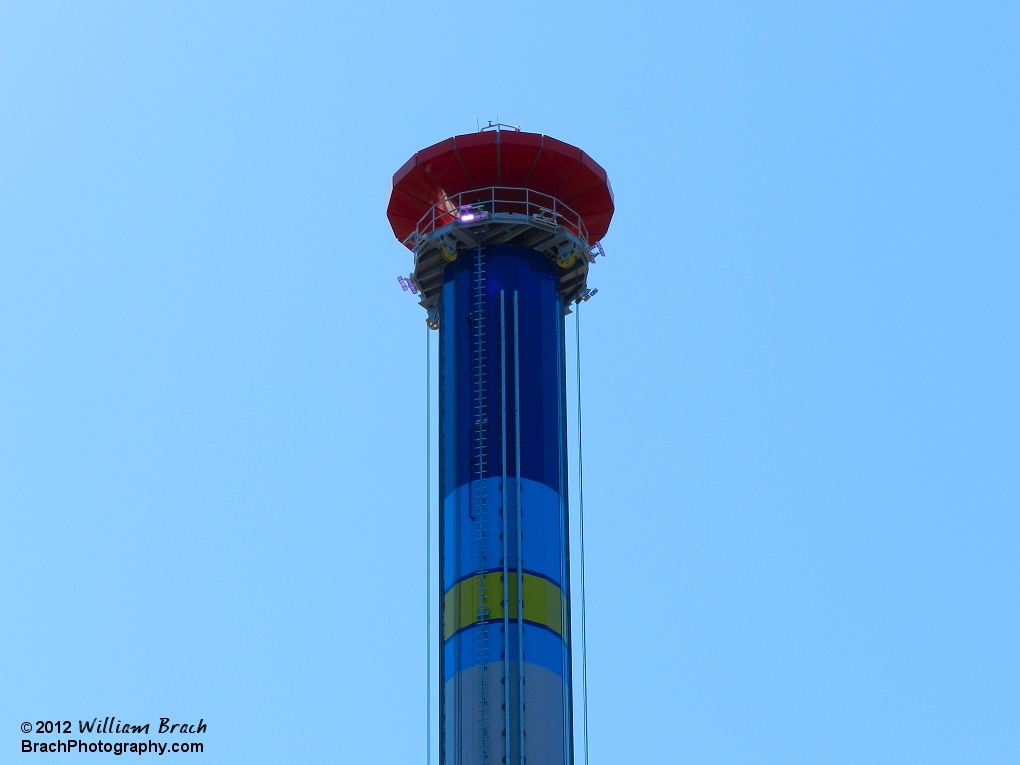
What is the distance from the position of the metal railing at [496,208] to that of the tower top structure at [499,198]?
0.04m

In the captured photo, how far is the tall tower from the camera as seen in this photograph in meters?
76.2

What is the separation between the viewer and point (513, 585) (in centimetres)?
7756

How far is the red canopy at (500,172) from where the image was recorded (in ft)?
279

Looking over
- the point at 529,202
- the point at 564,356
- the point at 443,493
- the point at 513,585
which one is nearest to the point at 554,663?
the point at 513,585

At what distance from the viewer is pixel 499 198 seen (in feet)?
281

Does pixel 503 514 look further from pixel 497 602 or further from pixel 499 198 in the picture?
pixel 499 198

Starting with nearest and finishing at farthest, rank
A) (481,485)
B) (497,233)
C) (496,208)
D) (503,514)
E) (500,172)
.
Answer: (503,514) < (481,485) < (497,233) < (496,208) < (500,172)

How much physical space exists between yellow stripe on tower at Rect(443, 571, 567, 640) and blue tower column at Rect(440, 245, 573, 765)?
0.04 metres

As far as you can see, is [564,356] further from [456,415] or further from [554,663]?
[554,663]

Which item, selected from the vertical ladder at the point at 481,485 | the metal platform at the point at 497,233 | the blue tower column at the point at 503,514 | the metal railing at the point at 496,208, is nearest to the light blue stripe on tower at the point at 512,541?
the blue tower column at the point at 503,514

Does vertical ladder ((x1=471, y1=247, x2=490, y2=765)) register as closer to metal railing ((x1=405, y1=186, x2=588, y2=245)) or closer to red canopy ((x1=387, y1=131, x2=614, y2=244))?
metal railing ((x1=405, y1=186, x2=588, y2=245))

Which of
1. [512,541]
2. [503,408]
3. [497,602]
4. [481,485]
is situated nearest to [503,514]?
[512,541]

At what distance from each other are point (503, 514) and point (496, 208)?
14279mm

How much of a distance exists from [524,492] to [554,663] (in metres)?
6.87
